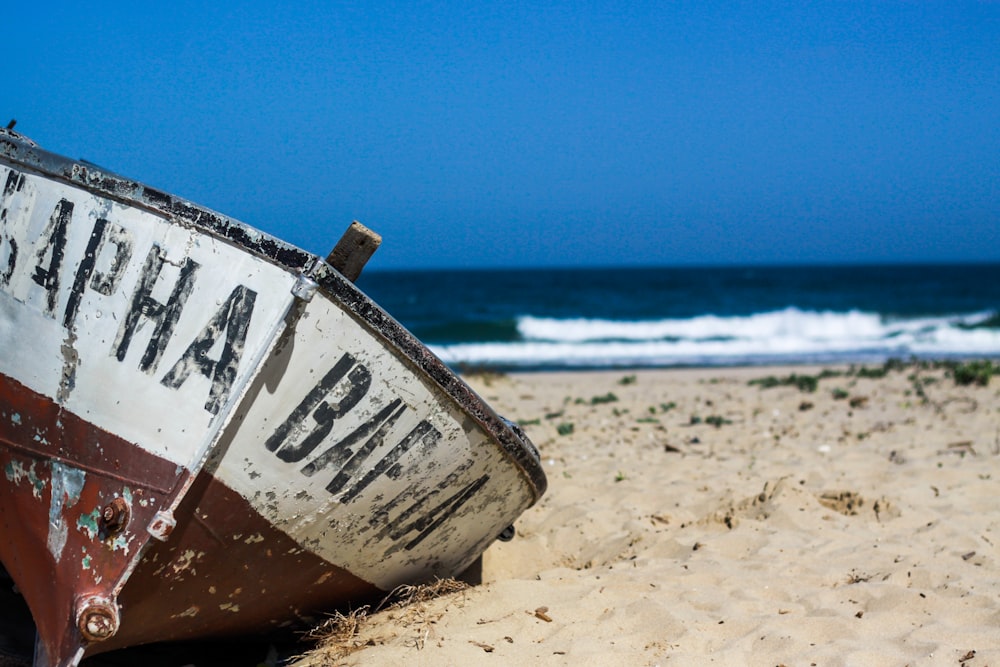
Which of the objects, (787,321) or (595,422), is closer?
(595,422)

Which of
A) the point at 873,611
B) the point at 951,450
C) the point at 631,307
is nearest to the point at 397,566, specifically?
the point at 873,611

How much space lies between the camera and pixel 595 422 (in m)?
8.39

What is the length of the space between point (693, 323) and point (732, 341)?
4.42 meters

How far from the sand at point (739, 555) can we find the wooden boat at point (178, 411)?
0.60 meters

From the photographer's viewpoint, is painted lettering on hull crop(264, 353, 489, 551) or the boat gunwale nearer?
→ the boat gunwale

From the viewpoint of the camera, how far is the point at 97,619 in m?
2.77

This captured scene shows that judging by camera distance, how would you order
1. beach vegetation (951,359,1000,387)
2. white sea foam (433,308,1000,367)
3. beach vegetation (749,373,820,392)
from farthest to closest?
white sea foam (433,308,1000,367) < beach vegetation (749,373,820,392) < beach vegetation (951,359,1000,387)

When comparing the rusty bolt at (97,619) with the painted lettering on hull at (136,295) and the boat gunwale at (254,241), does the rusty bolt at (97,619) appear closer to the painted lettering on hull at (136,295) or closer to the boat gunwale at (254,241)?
the painted lettering on hull at (136,295)

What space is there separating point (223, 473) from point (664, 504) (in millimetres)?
3139

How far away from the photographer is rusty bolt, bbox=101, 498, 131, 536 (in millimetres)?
2781

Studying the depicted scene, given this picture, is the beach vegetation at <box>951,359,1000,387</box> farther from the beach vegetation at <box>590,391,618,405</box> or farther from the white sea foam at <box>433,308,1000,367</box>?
the white sea foam at <box>433,308,1000,367</box>

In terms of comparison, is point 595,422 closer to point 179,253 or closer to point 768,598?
point 768,598

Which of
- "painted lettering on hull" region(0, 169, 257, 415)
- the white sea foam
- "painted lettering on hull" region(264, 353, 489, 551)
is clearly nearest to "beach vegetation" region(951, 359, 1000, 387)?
the white sea foam

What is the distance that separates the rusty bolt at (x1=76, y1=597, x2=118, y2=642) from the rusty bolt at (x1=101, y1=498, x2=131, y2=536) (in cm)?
22
